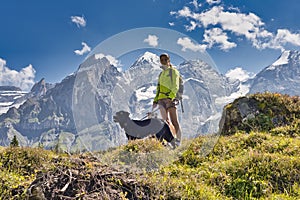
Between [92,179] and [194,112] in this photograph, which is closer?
[92,179]

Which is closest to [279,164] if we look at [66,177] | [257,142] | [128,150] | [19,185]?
[257,142]

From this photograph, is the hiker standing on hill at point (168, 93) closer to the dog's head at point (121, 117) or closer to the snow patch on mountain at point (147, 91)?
the snow patch on mountain at point (147, 91)

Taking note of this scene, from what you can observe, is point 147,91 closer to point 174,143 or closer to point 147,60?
point 147,60

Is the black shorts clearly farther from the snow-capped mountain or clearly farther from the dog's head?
the dog's head

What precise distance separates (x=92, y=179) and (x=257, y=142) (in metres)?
6.64

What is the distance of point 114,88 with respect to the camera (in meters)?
10.7

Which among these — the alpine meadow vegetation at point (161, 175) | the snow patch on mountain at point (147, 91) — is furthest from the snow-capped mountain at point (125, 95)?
the alpine meadow vegetation at point (161, 175)

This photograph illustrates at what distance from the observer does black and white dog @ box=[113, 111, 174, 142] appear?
36.8 ft

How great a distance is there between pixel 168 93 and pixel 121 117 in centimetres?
196

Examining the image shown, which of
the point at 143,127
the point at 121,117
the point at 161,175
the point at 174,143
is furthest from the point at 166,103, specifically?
the point at 161,175

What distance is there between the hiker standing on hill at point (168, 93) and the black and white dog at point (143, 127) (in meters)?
0.39

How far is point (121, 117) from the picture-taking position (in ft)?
37.0

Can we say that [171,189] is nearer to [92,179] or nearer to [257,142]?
[92,179]

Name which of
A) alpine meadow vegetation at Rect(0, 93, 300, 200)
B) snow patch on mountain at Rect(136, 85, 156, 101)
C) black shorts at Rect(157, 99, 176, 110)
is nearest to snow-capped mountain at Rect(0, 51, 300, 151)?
snow patch on mountain at Rect(136, 85, 156, 101)
